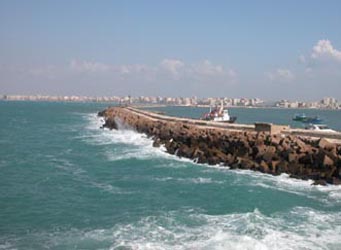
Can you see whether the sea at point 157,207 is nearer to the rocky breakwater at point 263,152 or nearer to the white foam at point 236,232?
the white foam at point 236,232

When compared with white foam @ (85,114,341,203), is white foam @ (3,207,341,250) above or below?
above

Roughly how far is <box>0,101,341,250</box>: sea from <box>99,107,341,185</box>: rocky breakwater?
823 mm

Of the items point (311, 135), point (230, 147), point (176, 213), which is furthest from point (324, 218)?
point (311, 135)

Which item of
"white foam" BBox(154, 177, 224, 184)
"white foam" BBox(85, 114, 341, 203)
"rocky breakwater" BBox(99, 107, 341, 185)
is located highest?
"rocky breakwater" BBox(99, 107, 341, 185)

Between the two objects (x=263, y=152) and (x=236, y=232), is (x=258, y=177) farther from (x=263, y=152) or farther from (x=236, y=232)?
(x=236, y=232)

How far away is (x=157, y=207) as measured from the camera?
17109 mm

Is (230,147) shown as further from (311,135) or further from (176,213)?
(176,213)

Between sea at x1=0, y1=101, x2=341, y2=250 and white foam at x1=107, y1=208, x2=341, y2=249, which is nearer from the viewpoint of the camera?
white foam at x1=107, y1=208, x2=341, y2=249

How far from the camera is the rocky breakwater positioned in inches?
884

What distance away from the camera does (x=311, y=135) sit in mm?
30141

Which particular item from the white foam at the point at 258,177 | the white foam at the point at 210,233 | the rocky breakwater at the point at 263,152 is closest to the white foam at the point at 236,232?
the white foam at the point at 210,233

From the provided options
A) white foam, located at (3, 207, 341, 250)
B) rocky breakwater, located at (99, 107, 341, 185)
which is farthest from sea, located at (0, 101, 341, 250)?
rocky breakwater, located at (99, 107, 341, 185)

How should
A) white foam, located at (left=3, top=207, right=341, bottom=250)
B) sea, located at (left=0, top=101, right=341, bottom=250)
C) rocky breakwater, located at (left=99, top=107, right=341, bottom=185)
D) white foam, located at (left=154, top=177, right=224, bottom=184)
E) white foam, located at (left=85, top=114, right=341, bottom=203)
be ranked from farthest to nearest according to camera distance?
rocky breakwater, located at (left=99, top=107, right=341, bottom=185) → white foam, located at (left=154, top=177, right=224, bottom=184) → white foam, located at (left=85, top=114, right=341, bottom=203) → sea, located at (left=0, top=101, right=341, bottom=250) → white foam, located at (left=3, top=207, right=341, bottom=250)

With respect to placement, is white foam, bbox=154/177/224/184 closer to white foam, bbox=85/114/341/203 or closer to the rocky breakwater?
white foam, bbox=85/114/341/203
